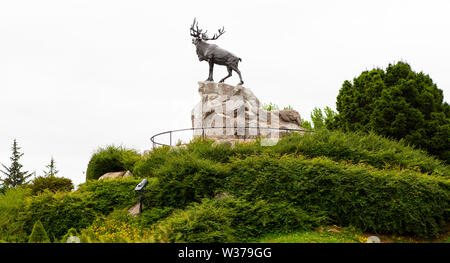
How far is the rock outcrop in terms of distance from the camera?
20.3m

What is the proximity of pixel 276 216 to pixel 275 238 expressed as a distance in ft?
2.38

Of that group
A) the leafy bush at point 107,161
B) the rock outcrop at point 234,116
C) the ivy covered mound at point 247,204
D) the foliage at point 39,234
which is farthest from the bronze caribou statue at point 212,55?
the foliage at point 39,234

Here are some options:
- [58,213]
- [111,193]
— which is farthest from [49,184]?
[58,213]

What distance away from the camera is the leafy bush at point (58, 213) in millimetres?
11141

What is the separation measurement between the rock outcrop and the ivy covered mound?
24.8 ft

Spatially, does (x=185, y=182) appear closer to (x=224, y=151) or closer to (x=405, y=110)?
(x=224, y=151)

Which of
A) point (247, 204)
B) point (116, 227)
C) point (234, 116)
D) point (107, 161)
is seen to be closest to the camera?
point (247, 204)

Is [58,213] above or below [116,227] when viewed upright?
above

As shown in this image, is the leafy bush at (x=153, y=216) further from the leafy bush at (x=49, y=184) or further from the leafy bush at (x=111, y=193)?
the leafy bush at (x=49, y=184)

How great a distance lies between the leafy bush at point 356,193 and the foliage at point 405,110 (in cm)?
915

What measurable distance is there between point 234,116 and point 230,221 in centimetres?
1246

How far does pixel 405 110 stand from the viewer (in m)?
19.9

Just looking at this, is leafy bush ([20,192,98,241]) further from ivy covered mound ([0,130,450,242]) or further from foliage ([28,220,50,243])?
foliage ([28,220,50,243])
